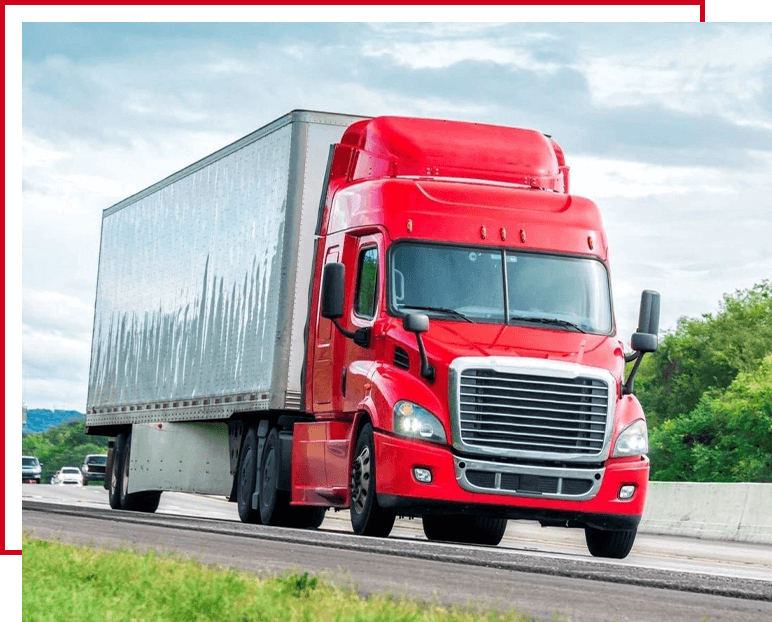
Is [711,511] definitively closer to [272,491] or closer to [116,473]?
[272,491]

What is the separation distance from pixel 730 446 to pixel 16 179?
8375 cm

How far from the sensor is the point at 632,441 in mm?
15367

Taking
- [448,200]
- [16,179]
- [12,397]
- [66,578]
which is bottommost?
[66,578]

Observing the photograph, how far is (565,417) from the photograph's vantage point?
1499 cm

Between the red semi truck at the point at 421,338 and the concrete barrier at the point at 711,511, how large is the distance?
23.7ft

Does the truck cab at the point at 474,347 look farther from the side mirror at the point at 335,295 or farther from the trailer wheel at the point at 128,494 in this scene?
the trailer wheel at the point at 128,494

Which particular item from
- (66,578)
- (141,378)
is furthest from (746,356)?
(66,578)

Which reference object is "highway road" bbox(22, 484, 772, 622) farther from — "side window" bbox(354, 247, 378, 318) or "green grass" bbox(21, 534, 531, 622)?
"side window" bbox(354, 247, 378, 318)

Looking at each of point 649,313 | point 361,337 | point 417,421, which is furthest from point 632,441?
point 361,337

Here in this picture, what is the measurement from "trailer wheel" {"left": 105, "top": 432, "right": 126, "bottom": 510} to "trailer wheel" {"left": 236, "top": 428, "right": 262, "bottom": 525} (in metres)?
7.11

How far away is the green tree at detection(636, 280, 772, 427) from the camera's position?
99.1 meters

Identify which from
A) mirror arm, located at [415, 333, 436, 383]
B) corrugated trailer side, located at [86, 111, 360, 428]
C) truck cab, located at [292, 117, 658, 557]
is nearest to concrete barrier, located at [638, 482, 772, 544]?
truck cab, located at [292, 117, 658, 557]

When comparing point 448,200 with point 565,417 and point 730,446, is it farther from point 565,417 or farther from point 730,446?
Result: point 730,446

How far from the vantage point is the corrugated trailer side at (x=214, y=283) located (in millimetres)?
18984
